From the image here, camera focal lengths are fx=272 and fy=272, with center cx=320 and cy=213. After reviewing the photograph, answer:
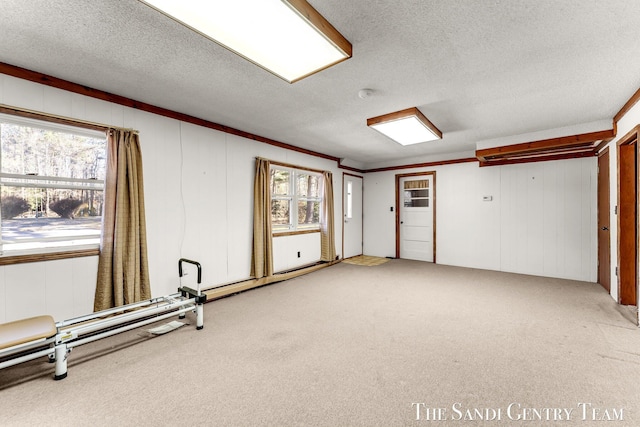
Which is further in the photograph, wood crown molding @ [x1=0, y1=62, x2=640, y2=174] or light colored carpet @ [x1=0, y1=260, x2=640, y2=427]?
wood crown molding @ [x1=0, y1=62, x2=640, y2=174]

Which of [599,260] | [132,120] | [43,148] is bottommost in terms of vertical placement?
[599,260]

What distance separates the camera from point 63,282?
104 inches

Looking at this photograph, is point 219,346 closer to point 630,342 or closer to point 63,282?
point 63,282

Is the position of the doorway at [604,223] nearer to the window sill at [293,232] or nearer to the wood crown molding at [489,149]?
the wood crown molding at [489,149]

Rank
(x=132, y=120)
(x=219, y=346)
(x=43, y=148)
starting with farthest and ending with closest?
(x=132, y=120) → (x=43, y=148) → (x=219, y=346)

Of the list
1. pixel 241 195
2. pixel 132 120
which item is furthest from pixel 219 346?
pixel 132 120

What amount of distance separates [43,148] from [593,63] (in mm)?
5039

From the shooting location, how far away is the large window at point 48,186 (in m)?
2.45

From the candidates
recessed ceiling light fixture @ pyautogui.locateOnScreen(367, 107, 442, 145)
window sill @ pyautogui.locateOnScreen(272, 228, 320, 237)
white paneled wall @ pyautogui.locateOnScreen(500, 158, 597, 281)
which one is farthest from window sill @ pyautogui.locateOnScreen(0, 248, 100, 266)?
white paneled wall @ pyautogui.locateOnScreen(500, 158, 597, 281)

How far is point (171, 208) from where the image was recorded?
3457 mm

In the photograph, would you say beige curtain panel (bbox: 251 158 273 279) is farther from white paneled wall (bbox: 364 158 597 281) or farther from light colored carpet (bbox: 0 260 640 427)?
white paneled wall (bbox: 364 158 597 281)

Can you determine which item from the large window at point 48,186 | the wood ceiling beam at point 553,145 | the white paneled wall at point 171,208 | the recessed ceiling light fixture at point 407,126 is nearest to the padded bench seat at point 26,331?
the white paneled wall at point 171,208

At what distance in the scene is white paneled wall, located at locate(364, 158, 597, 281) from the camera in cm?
465

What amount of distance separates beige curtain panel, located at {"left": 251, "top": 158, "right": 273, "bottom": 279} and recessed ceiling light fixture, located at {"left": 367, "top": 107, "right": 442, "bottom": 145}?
1908 mm
